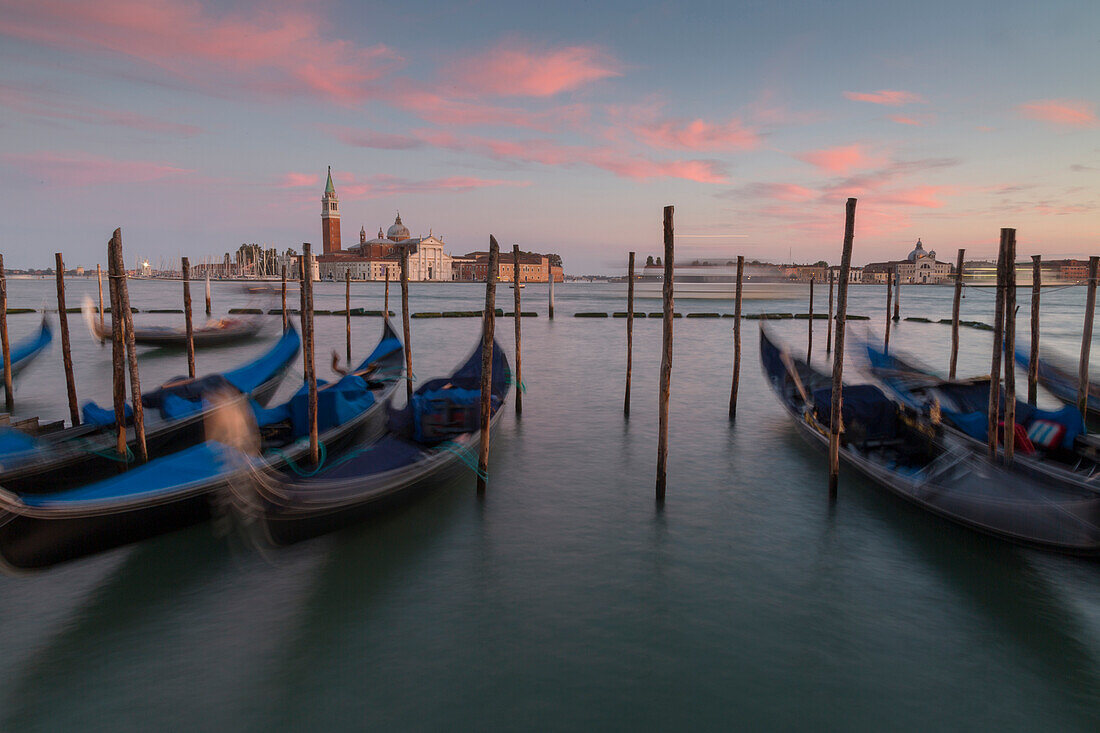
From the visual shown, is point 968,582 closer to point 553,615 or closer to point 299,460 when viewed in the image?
point 553,615

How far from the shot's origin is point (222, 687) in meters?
3.02

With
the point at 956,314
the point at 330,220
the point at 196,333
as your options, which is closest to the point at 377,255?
the point at 330,220

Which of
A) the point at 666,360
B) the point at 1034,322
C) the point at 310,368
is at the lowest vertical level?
the point at 310,368

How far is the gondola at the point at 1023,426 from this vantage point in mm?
4816

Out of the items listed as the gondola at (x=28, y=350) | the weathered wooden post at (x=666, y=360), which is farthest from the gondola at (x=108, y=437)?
the weathered wooden post at (x=666, y=360)

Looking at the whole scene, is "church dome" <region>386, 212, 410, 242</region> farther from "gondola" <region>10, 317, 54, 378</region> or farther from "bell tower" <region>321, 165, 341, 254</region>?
"gondola" <region>10, 317, 54, 378</region>

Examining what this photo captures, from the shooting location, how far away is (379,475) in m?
4.52

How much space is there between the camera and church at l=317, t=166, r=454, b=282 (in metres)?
84.9

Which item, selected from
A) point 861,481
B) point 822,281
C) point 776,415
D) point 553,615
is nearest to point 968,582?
point 861,481

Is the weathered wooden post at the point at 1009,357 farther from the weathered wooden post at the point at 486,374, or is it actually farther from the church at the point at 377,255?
the church at the point at 377,255

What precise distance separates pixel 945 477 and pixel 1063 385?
5037 mm

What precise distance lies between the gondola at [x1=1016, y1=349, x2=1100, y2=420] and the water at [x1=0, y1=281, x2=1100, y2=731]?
13.1ft

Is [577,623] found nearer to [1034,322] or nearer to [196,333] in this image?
[1034,322]

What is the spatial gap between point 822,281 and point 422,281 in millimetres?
57681
